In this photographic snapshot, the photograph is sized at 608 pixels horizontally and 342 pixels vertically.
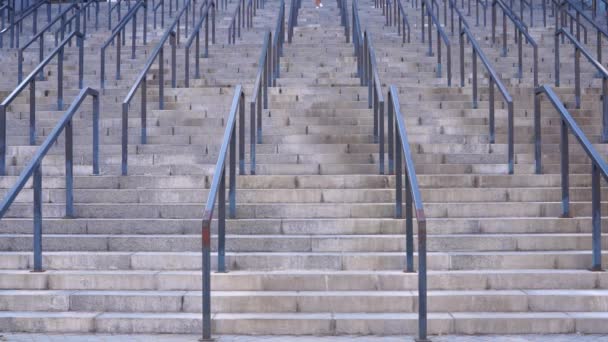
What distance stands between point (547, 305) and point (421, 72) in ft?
21.7

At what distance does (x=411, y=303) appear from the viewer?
18.3 ft

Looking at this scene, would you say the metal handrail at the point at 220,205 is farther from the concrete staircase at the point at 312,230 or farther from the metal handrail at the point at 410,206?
the metal handrail at the point at 410,206

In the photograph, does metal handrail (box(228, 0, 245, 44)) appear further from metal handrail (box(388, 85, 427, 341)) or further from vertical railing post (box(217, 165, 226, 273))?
vertical railing post (box(217, 165, 226, 273))

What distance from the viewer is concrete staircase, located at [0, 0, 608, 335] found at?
218 inches

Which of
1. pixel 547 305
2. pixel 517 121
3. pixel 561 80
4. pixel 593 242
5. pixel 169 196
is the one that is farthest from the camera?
pixel 561 80

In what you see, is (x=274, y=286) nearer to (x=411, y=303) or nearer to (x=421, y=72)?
(x=411, y=303)

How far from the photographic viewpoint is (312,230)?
6.64 meters

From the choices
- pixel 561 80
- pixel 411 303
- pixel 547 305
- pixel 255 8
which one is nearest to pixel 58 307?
pixel 411 303

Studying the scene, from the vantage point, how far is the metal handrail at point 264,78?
783 centimetres

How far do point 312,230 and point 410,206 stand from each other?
1.05 m

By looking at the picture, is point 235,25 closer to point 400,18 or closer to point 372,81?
point 400,18

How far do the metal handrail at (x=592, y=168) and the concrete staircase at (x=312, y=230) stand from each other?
0.15 m

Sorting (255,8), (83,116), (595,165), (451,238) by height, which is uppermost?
(255,8)

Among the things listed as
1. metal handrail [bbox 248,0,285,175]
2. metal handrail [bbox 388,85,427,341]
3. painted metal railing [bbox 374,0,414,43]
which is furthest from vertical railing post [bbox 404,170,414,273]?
painted metal railing [bbox 374,0,414,43]
